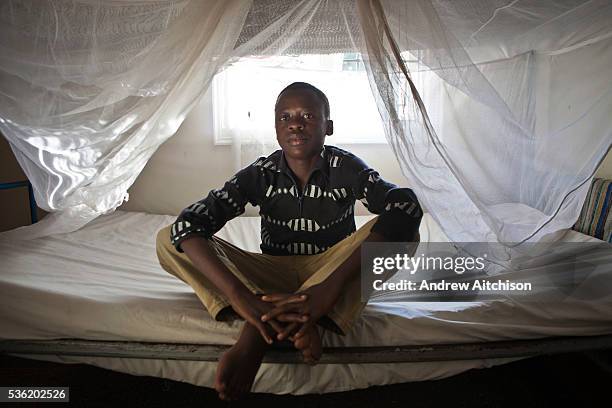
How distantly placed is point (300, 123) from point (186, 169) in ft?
5.74

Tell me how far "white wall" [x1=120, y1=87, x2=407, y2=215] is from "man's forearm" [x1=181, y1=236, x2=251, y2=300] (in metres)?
1.76

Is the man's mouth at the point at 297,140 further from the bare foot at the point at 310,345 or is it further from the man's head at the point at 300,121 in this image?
the bare foot at the point at 310,345

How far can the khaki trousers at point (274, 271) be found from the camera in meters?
1.08

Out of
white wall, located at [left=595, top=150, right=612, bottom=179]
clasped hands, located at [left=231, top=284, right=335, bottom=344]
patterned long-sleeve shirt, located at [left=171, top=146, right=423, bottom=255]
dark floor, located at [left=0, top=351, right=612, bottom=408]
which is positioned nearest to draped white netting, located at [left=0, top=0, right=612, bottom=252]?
patterned long-sleeve shirt, located at [left=171, top=146, right=423, bottom=255]

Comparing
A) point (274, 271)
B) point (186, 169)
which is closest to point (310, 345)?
point (274, 271)

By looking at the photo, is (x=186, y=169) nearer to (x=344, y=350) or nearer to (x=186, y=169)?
(x=186, y=169)

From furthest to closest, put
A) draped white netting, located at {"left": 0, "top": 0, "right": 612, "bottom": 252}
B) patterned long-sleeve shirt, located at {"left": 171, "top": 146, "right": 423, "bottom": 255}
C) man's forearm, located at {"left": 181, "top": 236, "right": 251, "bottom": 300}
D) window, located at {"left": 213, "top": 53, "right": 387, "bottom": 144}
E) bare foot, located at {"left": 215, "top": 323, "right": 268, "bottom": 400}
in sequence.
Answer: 1. window, located at {"left": 213, "top": 53, "right": 387, "bottom": 144}
2. patterned long-sleeve shirt, located at {"left": 171, "top": 146, "right": 423, "bottom": 255}
3. draped white netting, located at {"left": 0, "top": 0, "right": 612, "bottom": 252}
4. man's forearm, located at {"left": 181, "top": 236, "right": 251, "bottom": 300}
5. bare foot, located at {"left": 215, "top": 323, "right": 268, "bottom": 400}

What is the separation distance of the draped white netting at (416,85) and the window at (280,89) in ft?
2.92

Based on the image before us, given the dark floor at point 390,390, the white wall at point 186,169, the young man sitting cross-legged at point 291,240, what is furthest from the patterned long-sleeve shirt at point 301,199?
the white wall at point 186,169

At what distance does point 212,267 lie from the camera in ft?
3.57

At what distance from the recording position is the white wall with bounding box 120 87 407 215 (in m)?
2.86

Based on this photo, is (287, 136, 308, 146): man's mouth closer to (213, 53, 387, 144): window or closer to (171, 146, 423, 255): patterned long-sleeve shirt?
(171, 146, 423, 255): patterned long-sleeve shirt

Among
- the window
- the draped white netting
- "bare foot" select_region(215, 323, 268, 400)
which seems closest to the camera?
"bare foot" select_region(215, 323, 268, 400)

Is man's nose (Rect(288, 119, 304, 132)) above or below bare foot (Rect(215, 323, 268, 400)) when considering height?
above
